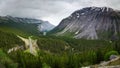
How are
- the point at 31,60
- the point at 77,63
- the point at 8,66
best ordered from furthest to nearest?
the point at 31,60
the point at 77,63
the point at 8,66

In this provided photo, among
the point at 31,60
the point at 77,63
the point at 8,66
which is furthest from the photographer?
the point at 31,60

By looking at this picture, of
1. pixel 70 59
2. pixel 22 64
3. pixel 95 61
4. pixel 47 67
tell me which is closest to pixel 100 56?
pixel 95 61

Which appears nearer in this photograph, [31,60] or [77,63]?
[77,63]

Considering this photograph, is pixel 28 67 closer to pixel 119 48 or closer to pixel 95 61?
pixel 95 61

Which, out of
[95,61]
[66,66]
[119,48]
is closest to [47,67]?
[66,66]

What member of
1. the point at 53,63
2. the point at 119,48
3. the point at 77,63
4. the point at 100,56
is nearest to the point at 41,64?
the point at 53,63

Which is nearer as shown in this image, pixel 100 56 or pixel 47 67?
pixel 47 67

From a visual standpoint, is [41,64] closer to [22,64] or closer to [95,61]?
[22,64]
